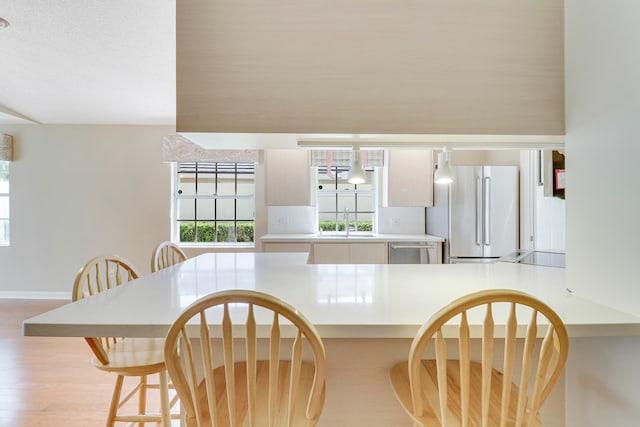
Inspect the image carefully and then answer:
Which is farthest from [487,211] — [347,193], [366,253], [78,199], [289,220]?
[78,199]

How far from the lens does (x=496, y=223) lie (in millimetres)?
3496

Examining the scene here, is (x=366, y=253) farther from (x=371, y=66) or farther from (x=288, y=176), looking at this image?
(x=371, y=66)

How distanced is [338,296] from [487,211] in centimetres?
272

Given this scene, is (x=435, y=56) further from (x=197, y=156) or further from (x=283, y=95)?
(x=197, y=156)

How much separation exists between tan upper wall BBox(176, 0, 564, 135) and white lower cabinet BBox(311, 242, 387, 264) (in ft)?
8.77

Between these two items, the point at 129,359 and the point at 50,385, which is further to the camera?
the point at 50,385

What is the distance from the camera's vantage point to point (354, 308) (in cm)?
115

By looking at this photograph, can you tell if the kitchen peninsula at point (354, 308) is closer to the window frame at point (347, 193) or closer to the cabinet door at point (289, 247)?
the cabinet door at point (289, 247)

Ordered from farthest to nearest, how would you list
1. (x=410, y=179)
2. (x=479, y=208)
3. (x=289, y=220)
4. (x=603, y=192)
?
(x=289, y=220)
(x=410, y=179)
(x=479, y=208)
(x=603, y=192)

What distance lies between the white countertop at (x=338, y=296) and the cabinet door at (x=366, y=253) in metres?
1.82

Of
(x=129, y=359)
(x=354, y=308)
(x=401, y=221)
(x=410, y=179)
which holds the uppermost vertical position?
(x=410, y=179)

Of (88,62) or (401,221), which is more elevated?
(88,62)

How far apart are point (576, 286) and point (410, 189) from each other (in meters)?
2.83

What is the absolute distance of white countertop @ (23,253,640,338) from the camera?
1009mm
